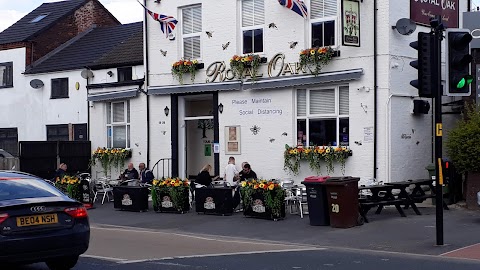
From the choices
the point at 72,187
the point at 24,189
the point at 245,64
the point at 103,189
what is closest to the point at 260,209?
the point at 245,64

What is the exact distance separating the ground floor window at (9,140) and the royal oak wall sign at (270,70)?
12625mm

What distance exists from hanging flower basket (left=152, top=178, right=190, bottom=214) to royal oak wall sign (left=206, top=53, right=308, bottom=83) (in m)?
4.12

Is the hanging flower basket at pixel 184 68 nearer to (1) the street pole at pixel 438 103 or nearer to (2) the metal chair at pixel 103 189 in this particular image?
(2) the metal chair at pixel 103 189

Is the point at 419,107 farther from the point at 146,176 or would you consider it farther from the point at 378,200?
the point at 146,176

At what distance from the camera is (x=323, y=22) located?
20.7 m

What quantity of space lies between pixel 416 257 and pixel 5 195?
6.88m

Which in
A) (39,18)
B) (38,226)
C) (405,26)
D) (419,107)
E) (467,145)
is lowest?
(38,226)

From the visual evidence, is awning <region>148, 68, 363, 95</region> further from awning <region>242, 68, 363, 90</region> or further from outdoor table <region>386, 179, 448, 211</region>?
outdoor table <region>386, 179, 448, 211</region>

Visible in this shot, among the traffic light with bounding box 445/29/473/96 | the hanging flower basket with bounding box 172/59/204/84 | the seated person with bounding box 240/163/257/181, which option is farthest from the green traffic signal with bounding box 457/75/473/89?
the hanging flower basket with bounding box 172/59/204/84

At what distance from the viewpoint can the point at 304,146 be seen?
830 inches

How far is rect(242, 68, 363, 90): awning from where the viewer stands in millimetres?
19734

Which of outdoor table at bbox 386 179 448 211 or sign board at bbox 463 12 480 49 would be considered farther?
sign board at bbox 463 12 480 49

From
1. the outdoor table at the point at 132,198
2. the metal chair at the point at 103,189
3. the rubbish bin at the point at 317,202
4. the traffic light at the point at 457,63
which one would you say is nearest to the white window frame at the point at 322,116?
the rubbish bin at the point at 317,202

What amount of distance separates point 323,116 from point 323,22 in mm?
2632
